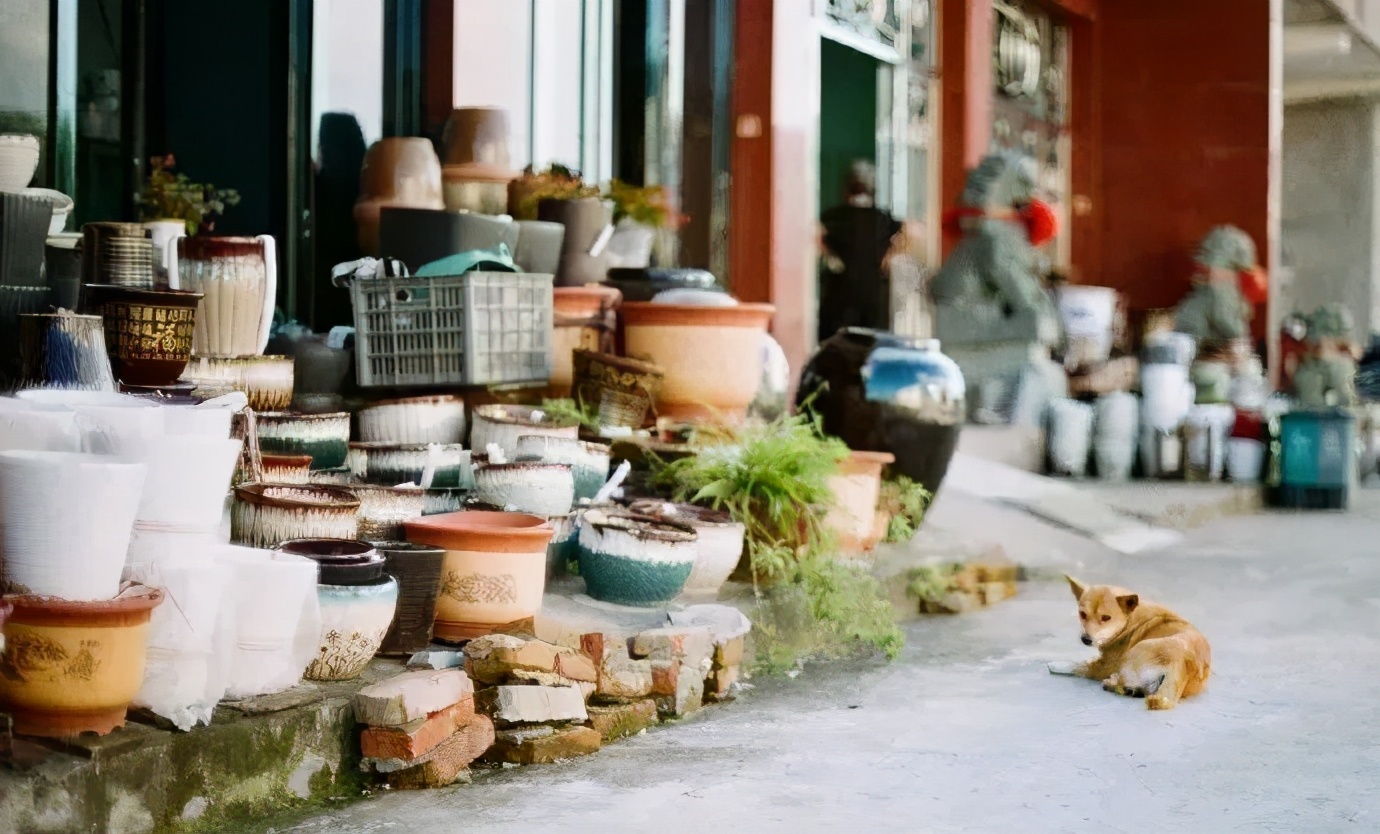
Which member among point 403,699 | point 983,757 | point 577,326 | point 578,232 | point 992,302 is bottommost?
point 983,757

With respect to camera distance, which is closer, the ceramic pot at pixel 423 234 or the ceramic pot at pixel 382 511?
the ceramic pot at pixel 382 511

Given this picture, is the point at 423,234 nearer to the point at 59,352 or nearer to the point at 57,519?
the point at 59,352

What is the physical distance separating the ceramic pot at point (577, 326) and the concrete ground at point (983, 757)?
62.7 inches

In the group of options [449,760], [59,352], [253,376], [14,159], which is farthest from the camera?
[253,376]

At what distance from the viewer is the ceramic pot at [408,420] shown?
4.94 metres

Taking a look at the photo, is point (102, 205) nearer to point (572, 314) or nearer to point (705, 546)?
point (572, 314)

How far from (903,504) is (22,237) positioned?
3701 millimetres

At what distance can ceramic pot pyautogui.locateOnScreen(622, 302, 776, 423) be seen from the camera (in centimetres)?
596

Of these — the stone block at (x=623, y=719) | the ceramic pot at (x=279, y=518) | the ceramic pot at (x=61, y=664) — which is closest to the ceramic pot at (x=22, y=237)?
the ceramic pot at (x=279, y=518)

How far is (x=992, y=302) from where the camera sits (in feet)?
35.1

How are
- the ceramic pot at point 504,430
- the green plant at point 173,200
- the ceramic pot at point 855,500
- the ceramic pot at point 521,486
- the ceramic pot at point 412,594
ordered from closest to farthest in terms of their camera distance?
the ceramic pot at point 412,594
the ceramic pot at point 521,486
the ceramic pot at point 504,430
the green plant at point 173,200
the ceramic pot at point 855,500

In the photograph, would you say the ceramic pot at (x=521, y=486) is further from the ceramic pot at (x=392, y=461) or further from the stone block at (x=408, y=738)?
the stone block at (x=408, y=738)

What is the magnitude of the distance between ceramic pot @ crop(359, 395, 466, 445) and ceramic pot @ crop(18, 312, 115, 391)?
1.44m

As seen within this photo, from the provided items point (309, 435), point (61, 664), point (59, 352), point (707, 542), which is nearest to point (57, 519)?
point (61, 664)
